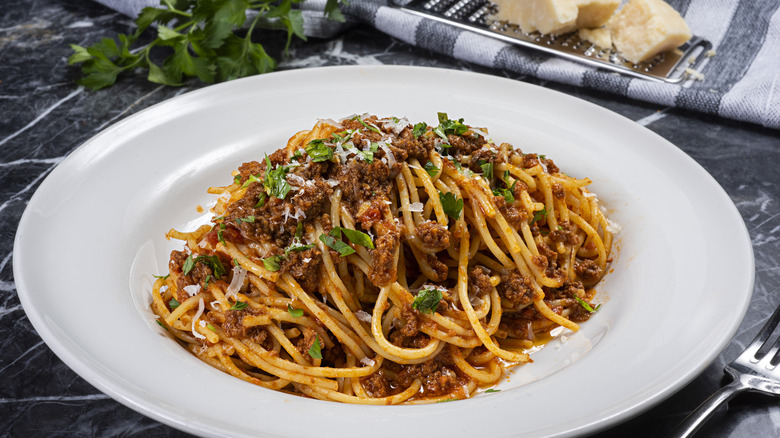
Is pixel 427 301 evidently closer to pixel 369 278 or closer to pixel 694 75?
pixel 369 278

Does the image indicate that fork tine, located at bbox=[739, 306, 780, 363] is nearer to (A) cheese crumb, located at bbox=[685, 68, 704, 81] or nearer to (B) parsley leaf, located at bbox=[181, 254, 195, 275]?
(B) parsley leaf, located at bbox=[181, 254, 195, 275]

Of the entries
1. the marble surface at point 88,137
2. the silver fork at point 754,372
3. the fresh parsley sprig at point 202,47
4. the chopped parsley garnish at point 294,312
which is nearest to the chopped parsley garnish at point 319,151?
the chopped parsley garnish at point 294,312

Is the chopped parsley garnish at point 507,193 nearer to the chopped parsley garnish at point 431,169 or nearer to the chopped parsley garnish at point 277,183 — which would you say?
the chopped parsley garnish at point 431,169

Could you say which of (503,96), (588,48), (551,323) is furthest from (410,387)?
(588,48)

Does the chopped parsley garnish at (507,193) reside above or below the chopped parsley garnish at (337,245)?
above

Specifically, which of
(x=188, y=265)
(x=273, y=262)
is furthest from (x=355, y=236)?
(x=188, y=265)

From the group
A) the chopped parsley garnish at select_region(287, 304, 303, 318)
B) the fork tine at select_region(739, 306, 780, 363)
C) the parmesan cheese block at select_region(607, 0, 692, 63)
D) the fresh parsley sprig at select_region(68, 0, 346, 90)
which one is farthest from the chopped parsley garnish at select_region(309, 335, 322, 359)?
the parmesan cheese block at select_region(607, 0, 692, 63)

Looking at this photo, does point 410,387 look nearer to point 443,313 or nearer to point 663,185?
point 443,313
